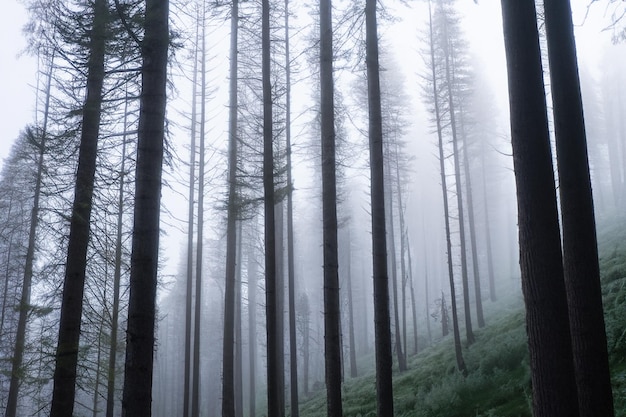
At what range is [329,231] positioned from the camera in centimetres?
1000

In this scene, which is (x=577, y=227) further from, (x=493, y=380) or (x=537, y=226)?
(x=493, y=380)

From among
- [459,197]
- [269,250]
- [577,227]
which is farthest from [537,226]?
[459,197]

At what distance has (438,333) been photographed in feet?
111

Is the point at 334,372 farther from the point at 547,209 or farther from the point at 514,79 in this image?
the point at 514,79

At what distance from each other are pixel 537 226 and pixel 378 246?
4854mm

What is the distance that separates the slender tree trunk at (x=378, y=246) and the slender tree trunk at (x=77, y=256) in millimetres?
5481

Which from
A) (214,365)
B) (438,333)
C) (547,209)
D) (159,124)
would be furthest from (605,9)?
(214,365)

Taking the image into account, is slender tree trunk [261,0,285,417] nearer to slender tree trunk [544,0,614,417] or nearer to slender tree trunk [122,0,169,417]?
slender tree trunk [122,0,169,417]

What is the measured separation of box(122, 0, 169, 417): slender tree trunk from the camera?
517 centimetres

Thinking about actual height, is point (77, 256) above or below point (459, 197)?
below

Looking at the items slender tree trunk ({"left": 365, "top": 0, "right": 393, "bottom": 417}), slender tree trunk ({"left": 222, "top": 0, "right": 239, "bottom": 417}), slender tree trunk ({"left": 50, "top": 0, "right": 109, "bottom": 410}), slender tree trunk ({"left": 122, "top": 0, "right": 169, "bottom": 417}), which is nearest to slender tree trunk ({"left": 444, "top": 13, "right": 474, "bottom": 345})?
slender tree trunk ({"left": 222, "top": 0, "right": 239, "bottom": 417})

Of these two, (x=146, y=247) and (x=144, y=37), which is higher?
(x=144, y=37)

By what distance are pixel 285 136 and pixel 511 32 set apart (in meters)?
14.4

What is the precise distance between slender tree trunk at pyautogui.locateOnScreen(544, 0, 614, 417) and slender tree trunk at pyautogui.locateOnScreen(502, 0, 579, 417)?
128cm
